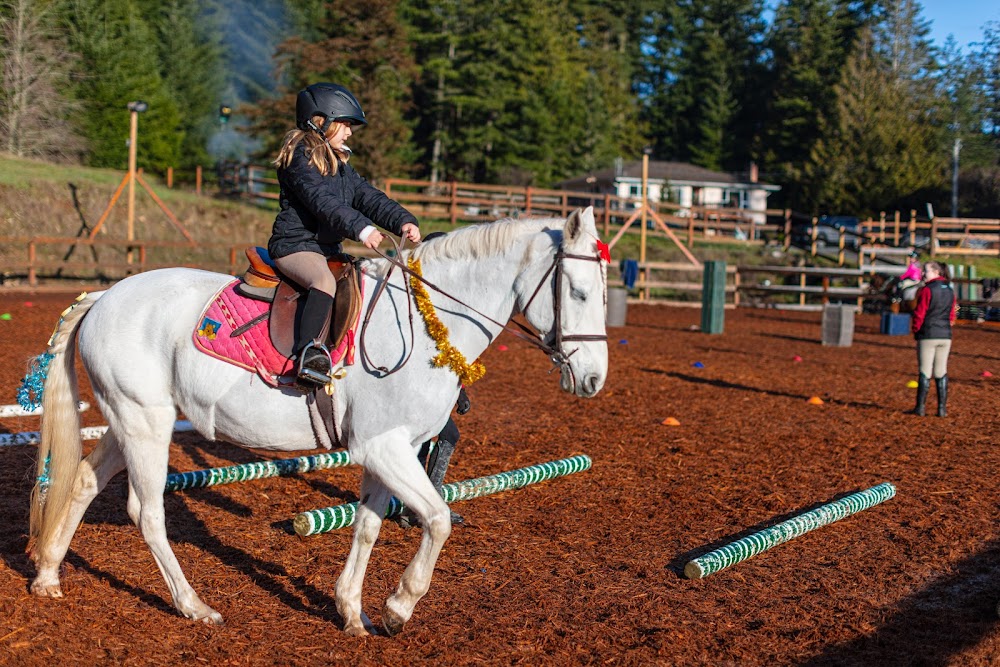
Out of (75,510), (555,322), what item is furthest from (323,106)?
(75,510)

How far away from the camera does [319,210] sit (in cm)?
495

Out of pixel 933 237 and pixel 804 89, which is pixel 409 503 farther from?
pixel 804 89

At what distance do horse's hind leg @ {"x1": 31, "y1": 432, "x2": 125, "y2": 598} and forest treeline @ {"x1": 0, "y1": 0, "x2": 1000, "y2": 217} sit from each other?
41749mm

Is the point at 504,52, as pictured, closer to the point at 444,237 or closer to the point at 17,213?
the point at 17,213

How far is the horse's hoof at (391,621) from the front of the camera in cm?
492

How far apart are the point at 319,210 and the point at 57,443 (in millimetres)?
2225

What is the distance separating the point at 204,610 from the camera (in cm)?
511

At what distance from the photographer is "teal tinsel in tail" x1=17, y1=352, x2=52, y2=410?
218 inches

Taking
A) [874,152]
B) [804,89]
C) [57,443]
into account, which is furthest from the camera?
[804,89]

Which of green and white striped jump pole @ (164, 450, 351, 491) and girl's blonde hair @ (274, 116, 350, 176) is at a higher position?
girl's blonde hair @ (274, 116, 350, 176)

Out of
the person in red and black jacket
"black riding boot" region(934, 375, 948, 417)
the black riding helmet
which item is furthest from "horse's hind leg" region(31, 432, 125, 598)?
"black riding boot" region(934, 375, 948, 417)

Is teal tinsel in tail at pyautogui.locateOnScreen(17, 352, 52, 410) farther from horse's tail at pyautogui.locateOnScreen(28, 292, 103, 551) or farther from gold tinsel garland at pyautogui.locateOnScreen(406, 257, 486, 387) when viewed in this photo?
gold tinsel garland at pyautogui.locateOnScreen(406, 257, 486, 387)

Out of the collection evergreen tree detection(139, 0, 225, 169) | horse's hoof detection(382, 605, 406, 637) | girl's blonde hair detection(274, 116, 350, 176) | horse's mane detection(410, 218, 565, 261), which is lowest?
horse's hoof detection(382, 605, 406, 637)

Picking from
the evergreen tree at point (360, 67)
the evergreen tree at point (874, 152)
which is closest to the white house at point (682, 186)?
the evergreen tree at point (874, 152)
